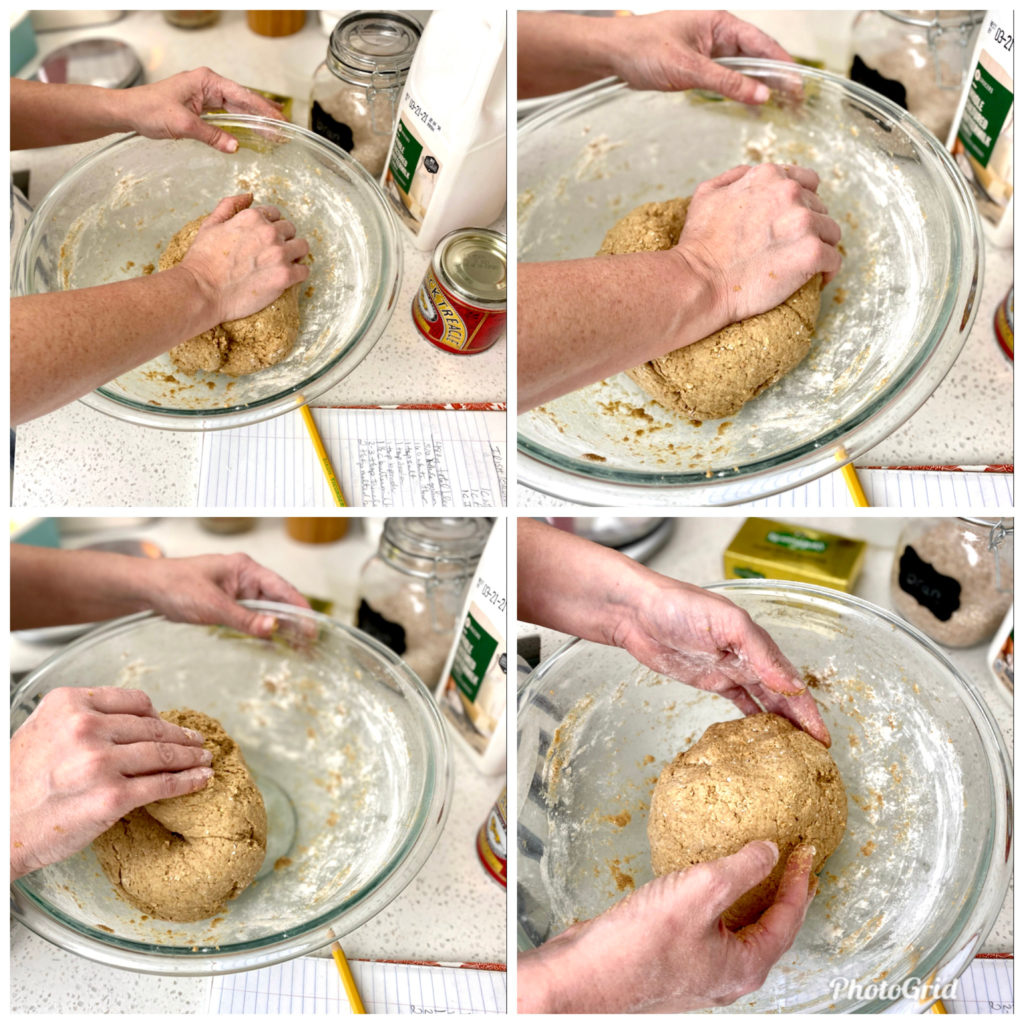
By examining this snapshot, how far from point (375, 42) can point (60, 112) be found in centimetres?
29

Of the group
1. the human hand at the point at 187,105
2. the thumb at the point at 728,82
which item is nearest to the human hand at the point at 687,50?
the thumb at the point at 728,82

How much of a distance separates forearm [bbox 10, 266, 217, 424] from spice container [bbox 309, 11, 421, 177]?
252 mm

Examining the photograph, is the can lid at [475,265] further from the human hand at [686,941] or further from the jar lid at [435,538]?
Result: the human hand at [686,941]

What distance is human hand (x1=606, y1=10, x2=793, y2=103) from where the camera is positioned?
0.87m

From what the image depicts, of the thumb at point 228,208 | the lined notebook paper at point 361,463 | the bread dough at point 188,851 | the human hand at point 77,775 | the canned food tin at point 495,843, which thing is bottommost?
the canned food tin at point 495,843

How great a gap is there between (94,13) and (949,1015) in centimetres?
135

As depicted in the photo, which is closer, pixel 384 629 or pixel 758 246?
pixel 758 246

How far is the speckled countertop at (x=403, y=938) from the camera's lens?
Answer: 81 centimetres

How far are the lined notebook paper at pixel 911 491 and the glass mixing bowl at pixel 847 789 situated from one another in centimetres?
10

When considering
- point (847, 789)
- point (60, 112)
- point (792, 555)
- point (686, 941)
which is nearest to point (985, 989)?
point (847, 789)

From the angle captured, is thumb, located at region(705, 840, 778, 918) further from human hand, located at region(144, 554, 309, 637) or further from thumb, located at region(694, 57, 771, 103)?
thumb, located at region(694, 57, 771, 103)

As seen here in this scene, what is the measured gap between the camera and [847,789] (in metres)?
0.83

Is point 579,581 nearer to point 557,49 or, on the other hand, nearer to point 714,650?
point 714,650

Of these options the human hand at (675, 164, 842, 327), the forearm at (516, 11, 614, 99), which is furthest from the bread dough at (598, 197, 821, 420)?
the forearm at (516, 11, 614, 99)
